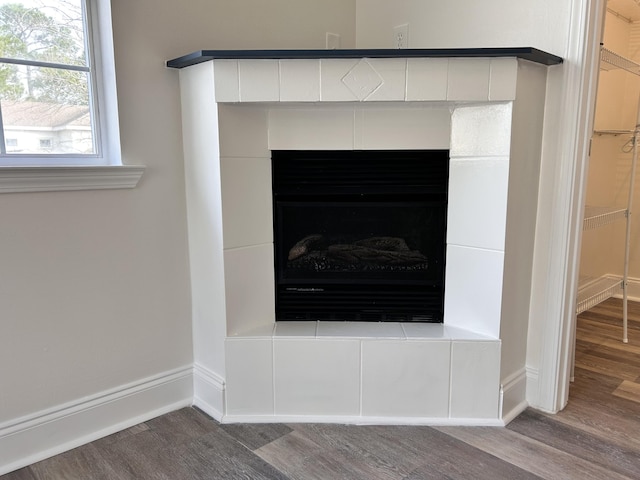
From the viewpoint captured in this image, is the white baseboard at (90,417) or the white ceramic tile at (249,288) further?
the white ceramic tile at (249,288)

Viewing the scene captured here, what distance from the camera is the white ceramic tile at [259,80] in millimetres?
1727

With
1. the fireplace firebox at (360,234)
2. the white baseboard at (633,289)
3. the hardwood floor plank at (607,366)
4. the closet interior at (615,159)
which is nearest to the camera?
the fireplace firebox at (360,234)

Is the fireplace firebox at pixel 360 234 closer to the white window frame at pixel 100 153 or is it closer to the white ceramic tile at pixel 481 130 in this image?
the white ceramic tile at pixel 481 130

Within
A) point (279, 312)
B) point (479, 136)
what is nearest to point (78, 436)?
point (279, 312)

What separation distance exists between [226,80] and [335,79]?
39cm

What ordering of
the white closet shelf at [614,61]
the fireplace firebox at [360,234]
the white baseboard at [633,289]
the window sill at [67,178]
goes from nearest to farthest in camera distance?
the window sill at [67,178]
the fireplace firebox at [360,234]
the white closet shelf at [614,61]
the white baseboard at [633,289]

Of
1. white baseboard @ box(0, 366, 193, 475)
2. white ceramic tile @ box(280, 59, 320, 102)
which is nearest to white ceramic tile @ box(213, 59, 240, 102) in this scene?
white ceramic tile @ box(280, 59, 320, 102)

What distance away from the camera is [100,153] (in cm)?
182

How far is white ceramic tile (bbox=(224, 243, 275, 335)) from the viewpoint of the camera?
1.90 m

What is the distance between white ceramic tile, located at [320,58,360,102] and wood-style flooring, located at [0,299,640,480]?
1249mm

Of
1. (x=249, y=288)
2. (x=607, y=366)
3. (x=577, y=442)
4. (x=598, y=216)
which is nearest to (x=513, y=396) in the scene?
(x=577, y=442)

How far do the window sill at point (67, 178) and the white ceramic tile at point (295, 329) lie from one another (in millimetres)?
799

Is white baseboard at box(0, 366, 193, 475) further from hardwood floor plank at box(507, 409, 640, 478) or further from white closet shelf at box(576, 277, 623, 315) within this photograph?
white closet shelf at box(576, 277, 623, 315)

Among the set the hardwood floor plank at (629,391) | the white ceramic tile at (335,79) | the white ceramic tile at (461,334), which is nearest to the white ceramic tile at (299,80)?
the white ceramic tile at (335,79)
